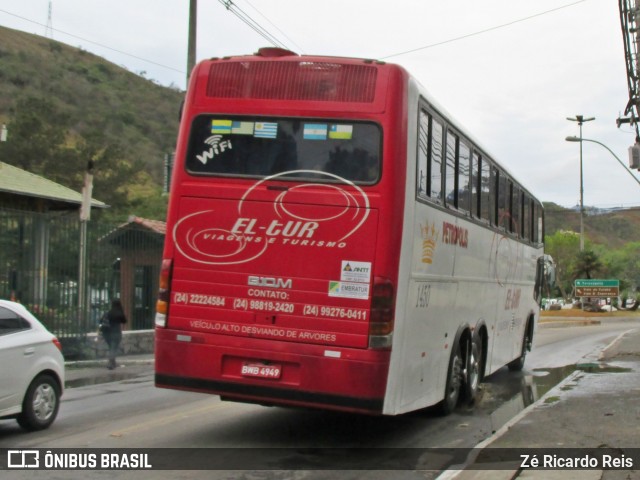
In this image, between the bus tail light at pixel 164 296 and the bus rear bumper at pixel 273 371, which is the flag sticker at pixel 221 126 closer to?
the bus tail light at pixel 164 296

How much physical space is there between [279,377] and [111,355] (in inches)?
401

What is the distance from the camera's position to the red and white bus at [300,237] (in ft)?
24.8

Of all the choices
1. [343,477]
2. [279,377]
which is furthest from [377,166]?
[343,477]

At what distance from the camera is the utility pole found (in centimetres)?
1956

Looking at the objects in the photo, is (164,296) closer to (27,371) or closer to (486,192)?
(27,371)

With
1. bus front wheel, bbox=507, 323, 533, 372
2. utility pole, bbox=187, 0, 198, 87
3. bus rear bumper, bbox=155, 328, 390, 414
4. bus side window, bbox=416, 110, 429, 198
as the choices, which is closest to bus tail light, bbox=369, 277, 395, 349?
bus rear bumper, bbox=155, 328, 390, 414

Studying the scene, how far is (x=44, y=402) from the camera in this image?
9211mm

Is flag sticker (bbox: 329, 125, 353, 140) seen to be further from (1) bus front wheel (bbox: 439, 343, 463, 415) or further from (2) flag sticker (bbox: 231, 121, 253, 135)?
(1) bus front wheel (bbox: 439, 343, 463, 415)

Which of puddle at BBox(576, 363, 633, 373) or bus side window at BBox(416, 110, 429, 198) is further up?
bus side window at BBox(416, 110, 429, 198)

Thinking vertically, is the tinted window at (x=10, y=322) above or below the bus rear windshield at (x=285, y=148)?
below

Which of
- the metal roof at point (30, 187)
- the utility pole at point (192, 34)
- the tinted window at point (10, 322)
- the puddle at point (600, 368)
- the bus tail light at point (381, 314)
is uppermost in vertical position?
the utility pole at point (192, 34)

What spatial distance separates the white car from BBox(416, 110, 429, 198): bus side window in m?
4.60

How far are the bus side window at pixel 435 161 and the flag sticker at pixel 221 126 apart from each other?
217 centimetres

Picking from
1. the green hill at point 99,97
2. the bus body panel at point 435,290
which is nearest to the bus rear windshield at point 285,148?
the bus body panel at point 435,290
